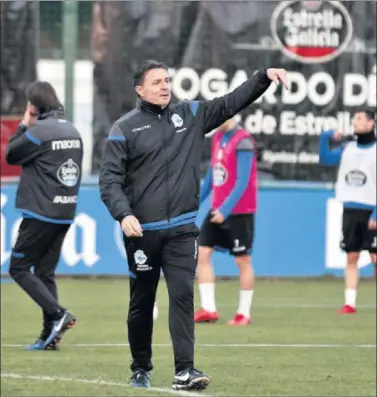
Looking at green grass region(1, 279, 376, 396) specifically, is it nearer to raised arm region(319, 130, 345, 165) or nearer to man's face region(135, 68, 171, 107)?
raised arm region(319, 130, 345, 165)

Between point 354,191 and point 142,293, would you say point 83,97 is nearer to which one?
point 354,191

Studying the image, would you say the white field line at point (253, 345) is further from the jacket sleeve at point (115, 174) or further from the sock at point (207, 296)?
the jacket sleeve at point (115, 174)

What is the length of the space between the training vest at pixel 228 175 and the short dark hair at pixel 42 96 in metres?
2.43

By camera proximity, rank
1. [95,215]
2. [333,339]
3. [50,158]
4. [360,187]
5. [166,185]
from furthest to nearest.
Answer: [95,215] → [360,187] → [333,339] → [50,158] → [166,185]

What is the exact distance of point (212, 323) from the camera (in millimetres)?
13734

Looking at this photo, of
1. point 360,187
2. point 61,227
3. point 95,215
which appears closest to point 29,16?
point 95,215

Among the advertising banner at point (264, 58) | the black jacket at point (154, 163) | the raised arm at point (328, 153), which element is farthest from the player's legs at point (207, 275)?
the black jacket at point (154, 163)

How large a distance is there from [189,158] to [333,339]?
4.21m

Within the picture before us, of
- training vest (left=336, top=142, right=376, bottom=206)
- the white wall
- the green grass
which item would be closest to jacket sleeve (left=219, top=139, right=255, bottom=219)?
the green grass

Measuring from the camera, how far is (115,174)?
8.66 m

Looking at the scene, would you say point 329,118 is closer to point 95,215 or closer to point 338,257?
point 338,257

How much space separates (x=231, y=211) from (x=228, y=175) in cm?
33

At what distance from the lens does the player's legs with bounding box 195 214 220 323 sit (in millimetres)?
13805

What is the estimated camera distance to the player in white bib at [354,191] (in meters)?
14.6
